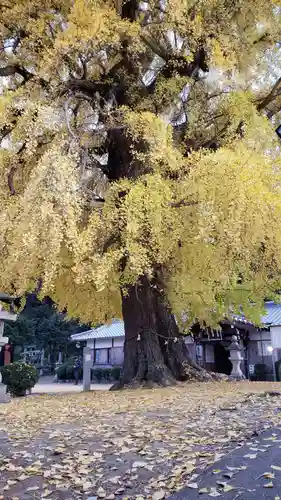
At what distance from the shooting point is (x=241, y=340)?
19.5m

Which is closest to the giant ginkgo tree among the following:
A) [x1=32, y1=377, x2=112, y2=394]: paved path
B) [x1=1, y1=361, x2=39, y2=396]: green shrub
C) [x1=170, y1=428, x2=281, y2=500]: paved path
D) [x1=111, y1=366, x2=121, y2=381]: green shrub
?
[x1=1, y1=361, x2=39, y2=396]: green shrub


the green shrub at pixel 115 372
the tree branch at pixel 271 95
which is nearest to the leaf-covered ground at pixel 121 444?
the tree branch at pixel 271 95

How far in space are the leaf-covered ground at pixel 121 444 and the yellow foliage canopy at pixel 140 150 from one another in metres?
2.33

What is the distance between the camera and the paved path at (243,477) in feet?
9.16

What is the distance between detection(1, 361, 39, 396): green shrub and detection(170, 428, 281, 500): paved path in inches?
399

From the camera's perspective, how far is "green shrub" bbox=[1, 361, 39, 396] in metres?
12.6

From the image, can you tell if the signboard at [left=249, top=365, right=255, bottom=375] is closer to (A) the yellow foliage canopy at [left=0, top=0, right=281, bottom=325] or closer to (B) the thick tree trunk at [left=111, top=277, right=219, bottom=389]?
(A) the yellow foliage canopy at [left=0, top=0, right=281, bottom=325]

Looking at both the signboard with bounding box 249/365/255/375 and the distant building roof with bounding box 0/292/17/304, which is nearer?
the distant building roof with bounding box 0/292/17/304

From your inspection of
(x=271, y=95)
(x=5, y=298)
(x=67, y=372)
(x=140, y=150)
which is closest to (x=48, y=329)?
(x=67, y=372)

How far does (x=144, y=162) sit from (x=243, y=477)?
281 inches

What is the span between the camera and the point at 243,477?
3.08m

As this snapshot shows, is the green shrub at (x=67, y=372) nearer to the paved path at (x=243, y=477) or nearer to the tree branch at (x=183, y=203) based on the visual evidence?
the tree branch at (x=183, y=203)

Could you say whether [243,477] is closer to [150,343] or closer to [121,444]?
[121,444]

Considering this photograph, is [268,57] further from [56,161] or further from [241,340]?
[241,340]
